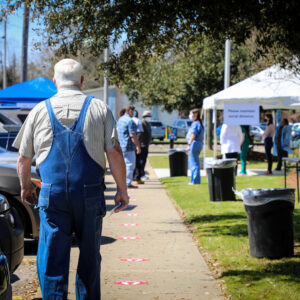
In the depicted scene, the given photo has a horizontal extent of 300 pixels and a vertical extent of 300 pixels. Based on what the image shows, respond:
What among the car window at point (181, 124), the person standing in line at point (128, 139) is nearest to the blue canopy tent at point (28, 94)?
the person standing in line at point (128, 139)

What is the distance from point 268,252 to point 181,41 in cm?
386

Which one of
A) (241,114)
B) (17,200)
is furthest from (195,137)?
(17,200)

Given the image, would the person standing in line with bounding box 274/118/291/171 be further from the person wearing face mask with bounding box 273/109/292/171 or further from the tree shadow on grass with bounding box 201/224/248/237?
the tree shadow on grass with bounding box 201/224/248/237

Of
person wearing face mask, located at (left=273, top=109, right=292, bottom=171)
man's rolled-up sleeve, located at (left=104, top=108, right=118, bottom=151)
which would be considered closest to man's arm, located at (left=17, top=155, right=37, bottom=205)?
man's rolled-up sleeve, located at (left=104, top=108, right=118, bottom=151)

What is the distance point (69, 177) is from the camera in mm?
3846

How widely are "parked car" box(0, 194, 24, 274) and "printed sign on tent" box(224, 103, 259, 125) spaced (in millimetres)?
11048

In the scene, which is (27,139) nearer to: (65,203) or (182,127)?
(65,203)

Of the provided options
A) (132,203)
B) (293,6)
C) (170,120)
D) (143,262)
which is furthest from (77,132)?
(170,120)

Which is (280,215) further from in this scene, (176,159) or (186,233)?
(176,159)

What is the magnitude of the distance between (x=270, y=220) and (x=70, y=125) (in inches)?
125

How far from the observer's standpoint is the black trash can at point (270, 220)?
6.25 m

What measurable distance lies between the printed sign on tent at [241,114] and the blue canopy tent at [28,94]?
501 cm

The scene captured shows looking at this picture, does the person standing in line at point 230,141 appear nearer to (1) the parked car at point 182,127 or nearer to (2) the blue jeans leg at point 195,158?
(2) the blue jeans leg at point 195,158

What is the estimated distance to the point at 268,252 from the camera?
252 inches
